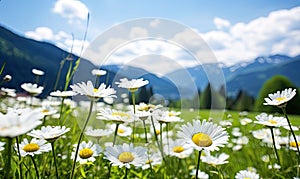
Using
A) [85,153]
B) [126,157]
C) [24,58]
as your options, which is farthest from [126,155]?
[24,58]

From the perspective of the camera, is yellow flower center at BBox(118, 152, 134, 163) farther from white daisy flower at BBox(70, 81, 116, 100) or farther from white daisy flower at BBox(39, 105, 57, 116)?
white daisy flower at BBox(39, 105, 57, 116)

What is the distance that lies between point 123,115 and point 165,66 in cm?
52

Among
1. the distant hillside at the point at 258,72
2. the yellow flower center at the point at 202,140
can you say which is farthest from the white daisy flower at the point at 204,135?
the distant hillside at the point at 258,72

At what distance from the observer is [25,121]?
1.14 feet

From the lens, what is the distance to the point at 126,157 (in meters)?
0.69

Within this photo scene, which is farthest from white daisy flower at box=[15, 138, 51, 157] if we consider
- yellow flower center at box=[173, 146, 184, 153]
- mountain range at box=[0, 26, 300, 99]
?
yellow flower center at box=[173, 146, 184, 153]

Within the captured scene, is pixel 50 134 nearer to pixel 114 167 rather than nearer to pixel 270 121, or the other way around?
pixel 114 167

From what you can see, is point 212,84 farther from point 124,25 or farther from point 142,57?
point 124,25

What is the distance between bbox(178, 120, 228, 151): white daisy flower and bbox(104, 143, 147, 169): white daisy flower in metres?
0.12

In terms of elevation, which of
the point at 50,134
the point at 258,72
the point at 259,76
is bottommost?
the point at 50,134

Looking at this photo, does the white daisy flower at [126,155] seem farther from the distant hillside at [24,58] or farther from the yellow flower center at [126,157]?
the distant hillside at [24,58]

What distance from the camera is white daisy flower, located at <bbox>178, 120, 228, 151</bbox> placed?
1.95 ft

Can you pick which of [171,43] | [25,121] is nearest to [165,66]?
[171,43]

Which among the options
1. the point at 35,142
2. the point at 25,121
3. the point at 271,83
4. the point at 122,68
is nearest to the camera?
the point at 25,121
